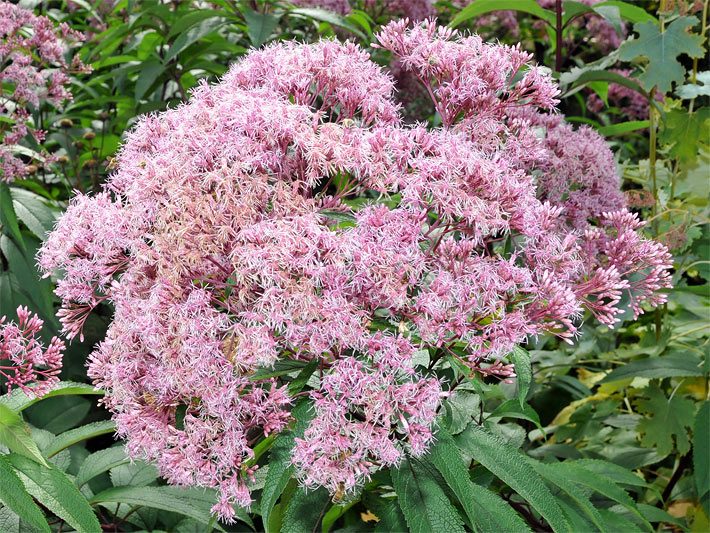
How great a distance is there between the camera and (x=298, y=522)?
133 centimetres

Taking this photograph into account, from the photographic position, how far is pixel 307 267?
4.02ft

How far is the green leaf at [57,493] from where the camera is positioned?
134cm

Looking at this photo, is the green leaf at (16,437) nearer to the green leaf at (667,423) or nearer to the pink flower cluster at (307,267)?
the pink flower cluster at (307,267)

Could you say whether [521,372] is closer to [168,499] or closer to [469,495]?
[469,495]

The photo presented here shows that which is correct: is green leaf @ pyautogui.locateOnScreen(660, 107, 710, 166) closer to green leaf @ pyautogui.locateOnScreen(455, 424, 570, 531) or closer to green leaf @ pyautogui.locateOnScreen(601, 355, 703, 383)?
green leaf @ pyautogui.locateOnScreen(601, 355, 703, 383)

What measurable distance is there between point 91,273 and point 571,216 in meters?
1.17

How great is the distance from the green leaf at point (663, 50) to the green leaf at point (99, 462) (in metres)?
1.59

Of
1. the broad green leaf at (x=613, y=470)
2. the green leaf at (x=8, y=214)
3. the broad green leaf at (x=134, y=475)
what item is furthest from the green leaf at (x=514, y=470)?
the green leaf at (x=8, y=214)

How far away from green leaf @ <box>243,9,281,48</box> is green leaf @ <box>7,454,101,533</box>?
4.57ft

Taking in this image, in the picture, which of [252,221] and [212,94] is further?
[212,94]

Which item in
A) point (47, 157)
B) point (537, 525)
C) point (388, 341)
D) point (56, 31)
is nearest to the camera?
point (388, 341)

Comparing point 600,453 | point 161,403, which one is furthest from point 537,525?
point 161,403

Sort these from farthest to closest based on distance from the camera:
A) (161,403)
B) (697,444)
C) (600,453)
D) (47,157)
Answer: (47,157) < (600,453) < (697,444) < (161,403)

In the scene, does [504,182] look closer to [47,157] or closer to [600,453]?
[600,453]
